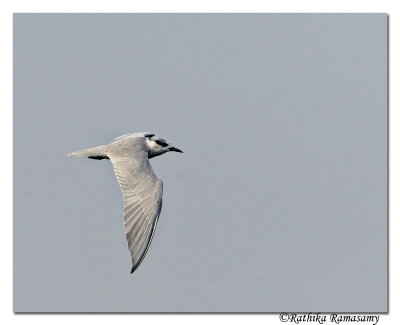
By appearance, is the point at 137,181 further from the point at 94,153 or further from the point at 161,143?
the point at 161,143

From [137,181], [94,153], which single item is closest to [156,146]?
[94,153]

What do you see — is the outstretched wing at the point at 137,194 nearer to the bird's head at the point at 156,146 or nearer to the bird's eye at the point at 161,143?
the bird's head at the point at 156,146

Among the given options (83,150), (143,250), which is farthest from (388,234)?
(83,150)

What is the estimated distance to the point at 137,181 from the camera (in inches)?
565

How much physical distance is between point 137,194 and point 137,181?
1.11 feet

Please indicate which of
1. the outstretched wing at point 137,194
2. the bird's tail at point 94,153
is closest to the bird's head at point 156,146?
the outstretched wing at point 137,194

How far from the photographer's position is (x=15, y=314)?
587 inches

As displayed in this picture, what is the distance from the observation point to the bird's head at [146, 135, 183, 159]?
16.2m

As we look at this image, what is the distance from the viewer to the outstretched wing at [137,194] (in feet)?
43.2

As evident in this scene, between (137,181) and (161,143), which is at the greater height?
(161,143)

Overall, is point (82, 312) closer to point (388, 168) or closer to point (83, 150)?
point (83, 150)

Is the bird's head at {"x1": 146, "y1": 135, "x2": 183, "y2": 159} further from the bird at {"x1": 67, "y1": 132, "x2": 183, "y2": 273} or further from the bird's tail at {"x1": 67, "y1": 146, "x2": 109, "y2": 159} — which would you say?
the bird's tail at {"x1": 67, "y1": 146, "x2": 109, "y2": 159}

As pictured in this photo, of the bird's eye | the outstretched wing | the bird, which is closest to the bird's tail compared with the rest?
the bird

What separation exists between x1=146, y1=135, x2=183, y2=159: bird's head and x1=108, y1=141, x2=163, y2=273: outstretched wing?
54cm
